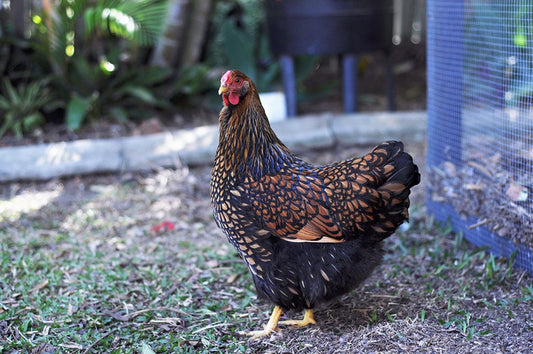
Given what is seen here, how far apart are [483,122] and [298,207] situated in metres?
1.93

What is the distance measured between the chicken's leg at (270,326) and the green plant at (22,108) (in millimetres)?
4098

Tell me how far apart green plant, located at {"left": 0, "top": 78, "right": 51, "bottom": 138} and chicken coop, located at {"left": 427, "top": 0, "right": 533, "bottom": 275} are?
13.8ft

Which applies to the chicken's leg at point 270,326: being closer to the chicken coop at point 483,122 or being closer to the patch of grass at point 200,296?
the patch of grass at point 200,296

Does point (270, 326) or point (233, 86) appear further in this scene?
point (270, 326)

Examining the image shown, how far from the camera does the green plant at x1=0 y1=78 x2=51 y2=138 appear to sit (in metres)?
6.04

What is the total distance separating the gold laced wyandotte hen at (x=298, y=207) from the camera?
2.75 m

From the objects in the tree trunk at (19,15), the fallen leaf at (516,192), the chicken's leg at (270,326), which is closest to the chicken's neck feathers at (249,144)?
the chicken's leg at (270,326)

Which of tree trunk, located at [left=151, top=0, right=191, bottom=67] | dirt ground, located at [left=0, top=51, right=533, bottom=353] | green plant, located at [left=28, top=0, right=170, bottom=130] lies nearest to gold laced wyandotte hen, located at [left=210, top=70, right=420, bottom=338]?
dirt ground, located at [left=0, top=51, right=533, bottom=353]

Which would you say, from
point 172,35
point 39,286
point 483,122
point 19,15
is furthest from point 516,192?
point 19,15

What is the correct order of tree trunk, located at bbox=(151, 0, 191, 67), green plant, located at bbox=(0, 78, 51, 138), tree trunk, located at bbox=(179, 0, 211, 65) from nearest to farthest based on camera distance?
1. green plant, located at bbox=(0, 78, 51, 138)
2. tree trunk, located at bbox=(151, 0, 191, 67)
3. tree trunk, located at bbox=(179, 0, 211, 65)

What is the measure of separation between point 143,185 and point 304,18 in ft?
8.25

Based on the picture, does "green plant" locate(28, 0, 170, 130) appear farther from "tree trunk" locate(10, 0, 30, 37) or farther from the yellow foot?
the yellow foot

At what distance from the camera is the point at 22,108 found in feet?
20.3

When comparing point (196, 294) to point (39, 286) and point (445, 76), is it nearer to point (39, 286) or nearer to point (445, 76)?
point (39, 286)
